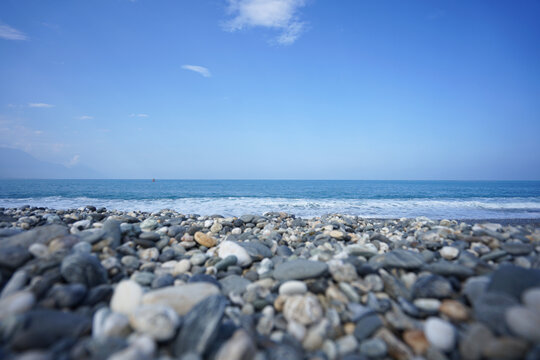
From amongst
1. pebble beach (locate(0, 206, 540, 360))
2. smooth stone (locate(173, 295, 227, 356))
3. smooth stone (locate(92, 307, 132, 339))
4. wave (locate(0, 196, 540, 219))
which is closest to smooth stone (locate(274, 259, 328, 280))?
pebble beach (locate(0, 206, 540, 360))

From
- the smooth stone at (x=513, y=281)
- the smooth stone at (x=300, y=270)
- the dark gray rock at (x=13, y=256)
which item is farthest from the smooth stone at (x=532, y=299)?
the dark gray rock at (x=13, y=256)

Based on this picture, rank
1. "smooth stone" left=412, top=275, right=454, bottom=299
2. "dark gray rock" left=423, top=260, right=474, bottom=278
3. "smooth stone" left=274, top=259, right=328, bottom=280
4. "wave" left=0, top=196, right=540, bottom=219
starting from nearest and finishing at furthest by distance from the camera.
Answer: "smooth stone" left=412, top=275, right=454, bottom=299
"dark gray rock" left=423, top=260, right=474, bottom=278
"smooth stone" left=274, top=259, right=328, bottom=280
"wave" left=0, top=196, right=540, bottom=219

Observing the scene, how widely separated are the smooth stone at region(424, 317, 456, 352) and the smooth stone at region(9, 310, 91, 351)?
2.33 meters

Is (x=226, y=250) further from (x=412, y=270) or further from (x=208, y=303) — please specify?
(x=412, y=270)

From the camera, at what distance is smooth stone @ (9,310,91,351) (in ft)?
4.88

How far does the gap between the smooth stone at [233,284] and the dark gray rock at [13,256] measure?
6.07 ft

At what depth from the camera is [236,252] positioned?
3.24m

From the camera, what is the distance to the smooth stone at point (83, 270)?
6.95 feet

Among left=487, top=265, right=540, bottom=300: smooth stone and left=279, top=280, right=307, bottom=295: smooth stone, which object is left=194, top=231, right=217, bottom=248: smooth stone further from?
left=487, top=265, right=540, bottom=300: smooth stone

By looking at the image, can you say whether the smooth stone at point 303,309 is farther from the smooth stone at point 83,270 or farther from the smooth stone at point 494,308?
the smooth stone at point 83,270

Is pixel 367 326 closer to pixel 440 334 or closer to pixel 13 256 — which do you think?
pixel 440 334

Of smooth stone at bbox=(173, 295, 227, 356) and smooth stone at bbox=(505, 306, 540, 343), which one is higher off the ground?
smooth stone at bbox=(505, 306, 540, 343)

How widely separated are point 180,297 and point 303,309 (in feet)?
3.24

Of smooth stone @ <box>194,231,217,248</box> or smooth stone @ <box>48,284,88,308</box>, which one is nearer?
smooth stone @ <box>48,284,88,308</box>
